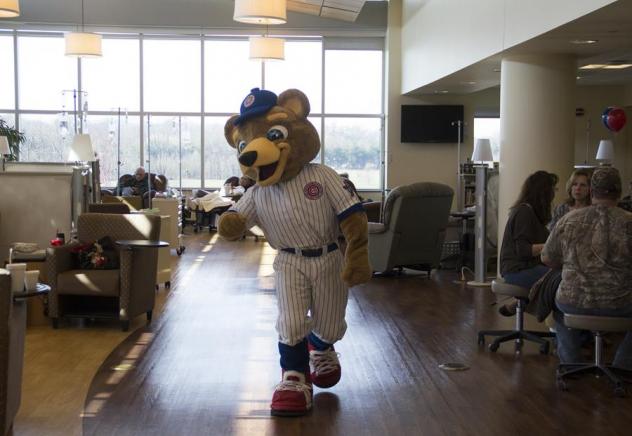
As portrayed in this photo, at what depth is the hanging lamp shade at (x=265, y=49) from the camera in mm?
13992

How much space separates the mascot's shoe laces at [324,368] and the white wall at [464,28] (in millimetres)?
3305

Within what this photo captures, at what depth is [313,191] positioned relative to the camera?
4.81 metres

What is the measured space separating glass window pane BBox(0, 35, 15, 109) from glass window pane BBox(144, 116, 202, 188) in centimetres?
289

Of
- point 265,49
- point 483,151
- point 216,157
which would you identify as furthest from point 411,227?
point 216,157

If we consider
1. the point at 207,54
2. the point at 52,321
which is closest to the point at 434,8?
the point at 207,54

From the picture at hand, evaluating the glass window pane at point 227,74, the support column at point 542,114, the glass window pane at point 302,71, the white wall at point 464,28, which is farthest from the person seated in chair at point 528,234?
the glass window pane at point 227,74

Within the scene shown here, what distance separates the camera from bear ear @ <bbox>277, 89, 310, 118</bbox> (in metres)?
5.01

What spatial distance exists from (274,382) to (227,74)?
45.6 ft

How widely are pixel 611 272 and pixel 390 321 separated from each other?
2.87 m

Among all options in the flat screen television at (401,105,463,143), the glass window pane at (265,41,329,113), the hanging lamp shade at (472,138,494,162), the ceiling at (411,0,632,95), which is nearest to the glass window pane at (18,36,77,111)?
the glass window pane at (265,41,329,113)

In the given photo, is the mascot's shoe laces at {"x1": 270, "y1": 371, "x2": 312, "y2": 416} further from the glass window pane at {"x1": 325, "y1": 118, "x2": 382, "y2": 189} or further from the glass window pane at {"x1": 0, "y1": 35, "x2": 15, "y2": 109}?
the glass window pane at {"x1": 0, "y1": 35, "x2": 15, "y2": 109}

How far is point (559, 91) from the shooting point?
9.38 meters

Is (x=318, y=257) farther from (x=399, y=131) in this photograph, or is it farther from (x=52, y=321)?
(x=399, y=131)

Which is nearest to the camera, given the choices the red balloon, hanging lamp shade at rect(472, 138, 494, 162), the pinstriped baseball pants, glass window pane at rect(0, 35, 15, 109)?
the pinstriped baseball pants
